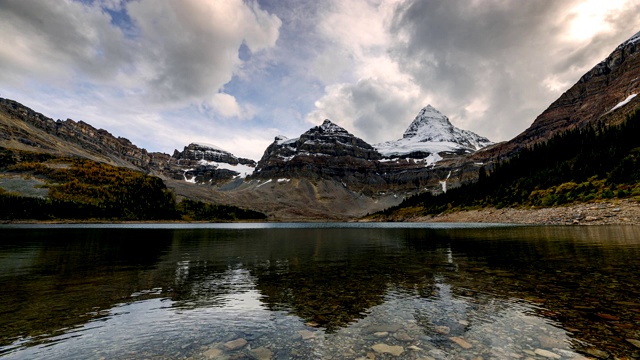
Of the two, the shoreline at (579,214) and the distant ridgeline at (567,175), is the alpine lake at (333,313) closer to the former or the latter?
the shoreline at (579,214)

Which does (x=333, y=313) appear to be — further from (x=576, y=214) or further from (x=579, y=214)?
(x=576, y=214)

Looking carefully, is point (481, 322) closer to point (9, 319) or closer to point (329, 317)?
point (329, 317)

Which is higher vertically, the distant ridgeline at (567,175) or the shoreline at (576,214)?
the distant ridgeline at (567,175)

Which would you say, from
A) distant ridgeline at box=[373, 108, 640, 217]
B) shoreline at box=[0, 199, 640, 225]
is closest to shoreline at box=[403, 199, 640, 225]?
shoreline at box=[0, 199, 640, 225]

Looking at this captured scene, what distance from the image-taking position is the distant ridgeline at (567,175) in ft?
284

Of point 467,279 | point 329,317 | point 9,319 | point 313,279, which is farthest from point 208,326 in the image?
point 467,279

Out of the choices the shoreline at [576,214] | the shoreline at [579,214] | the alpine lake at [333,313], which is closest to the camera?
the alpine lake at [333,313]

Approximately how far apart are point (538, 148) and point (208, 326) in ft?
630

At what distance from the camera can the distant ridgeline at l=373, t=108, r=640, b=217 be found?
284ft

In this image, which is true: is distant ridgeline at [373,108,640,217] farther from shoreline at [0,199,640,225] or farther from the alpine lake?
the alpine lake

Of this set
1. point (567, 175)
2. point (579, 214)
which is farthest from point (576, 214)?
point (567, 175)

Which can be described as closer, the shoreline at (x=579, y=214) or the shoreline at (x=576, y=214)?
the shoreline at (x=579, y=214)

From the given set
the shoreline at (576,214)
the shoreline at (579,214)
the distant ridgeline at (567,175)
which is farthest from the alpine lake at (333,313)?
the distant ridgeline at (567,175)

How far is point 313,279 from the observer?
64.0 ft
